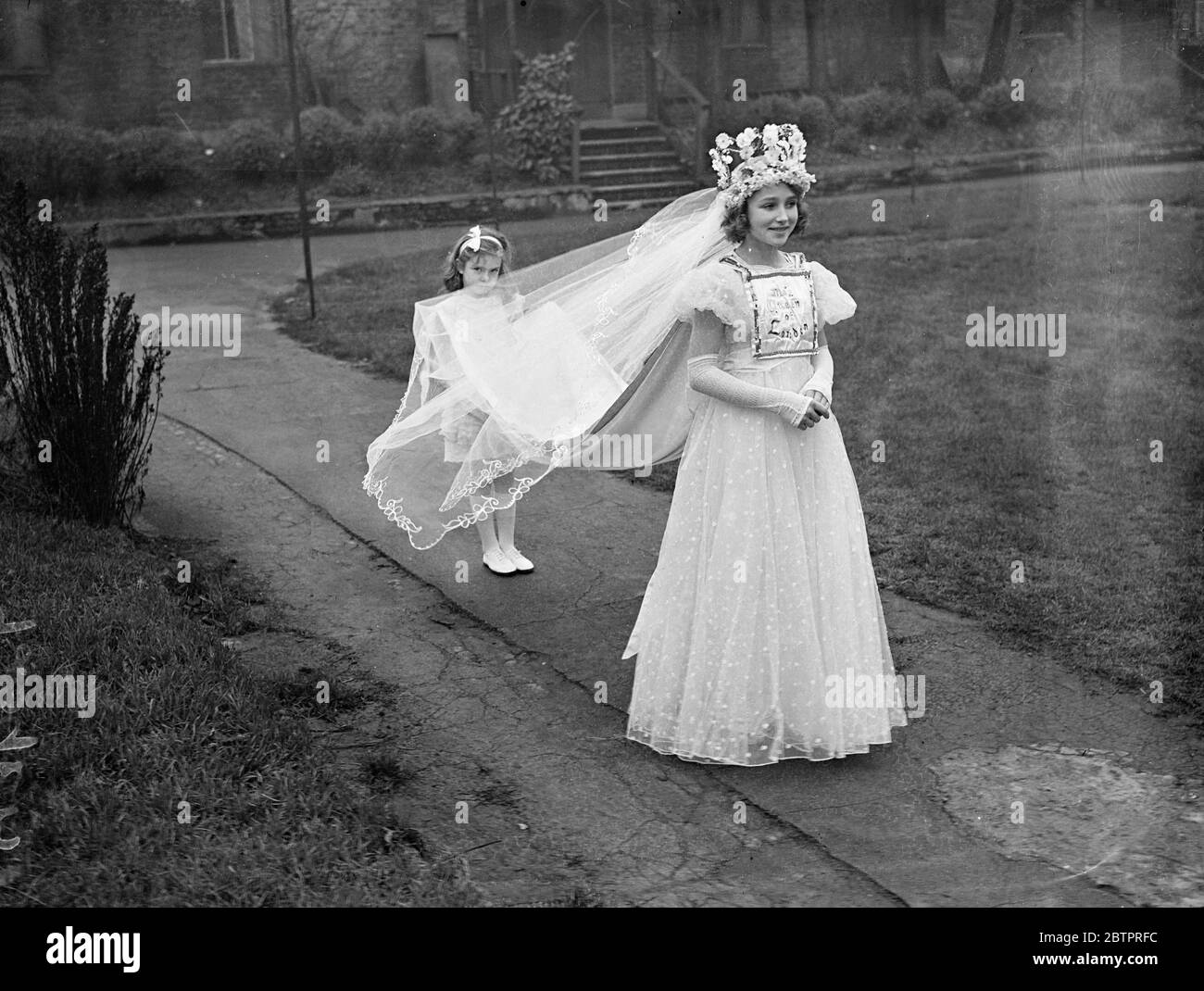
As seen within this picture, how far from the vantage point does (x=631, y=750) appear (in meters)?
4.75

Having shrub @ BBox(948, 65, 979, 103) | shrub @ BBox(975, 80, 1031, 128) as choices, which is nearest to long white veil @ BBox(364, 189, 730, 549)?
shrub @ BBox(975, 80, 1031, 128)

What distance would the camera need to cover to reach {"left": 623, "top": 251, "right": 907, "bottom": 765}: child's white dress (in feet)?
15.0

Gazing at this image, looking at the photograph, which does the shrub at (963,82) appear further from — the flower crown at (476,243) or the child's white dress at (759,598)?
the child's white dress at (759,598)

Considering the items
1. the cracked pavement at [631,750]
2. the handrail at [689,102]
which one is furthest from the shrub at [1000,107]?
the cracked pavement at [631,750]

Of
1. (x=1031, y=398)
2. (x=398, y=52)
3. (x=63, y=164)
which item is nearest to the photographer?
(x=1031, y=398)

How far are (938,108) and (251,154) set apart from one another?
9819 mm

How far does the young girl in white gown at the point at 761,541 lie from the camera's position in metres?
4.57

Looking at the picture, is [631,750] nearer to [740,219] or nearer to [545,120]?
[740,219]

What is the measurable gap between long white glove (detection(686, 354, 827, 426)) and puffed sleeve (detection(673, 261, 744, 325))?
18 cm

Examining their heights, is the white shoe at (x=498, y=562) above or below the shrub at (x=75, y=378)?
below

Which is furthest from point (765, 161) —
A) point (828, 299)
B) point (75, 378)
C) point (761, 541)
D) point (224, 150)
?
point (224, 150)

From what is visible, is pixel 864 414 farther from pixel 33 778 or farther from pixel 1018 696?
pixel 33 778

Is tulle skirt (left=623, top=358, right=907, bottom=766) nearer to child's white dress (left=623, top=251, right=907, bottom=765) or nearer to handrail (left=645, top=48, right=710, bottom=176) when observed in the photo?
child's white dress (left=623, top=251, right=907, bottom=765)

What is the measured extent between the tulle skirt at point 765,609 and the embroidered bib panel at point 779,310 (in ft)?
0.24
